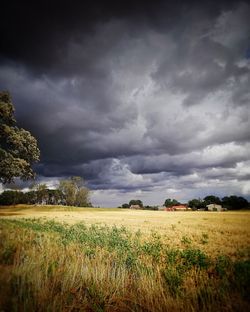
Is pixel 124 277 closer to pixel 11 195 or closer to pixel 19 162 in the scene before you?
pixel 19 162

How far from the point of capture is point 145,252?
1051 centimetres

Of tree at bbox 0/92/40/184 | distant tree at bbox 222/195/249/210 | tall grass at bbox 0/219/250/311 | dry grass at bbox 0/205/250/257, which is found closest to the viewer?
tall grass at bbox 0/219/250/311

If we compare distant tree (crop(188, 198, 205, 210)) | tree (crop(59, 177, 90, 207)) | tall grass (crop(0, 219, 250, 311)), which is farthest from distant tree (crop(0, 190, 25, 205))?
tall grass (crop(0, 219, 250, 311))

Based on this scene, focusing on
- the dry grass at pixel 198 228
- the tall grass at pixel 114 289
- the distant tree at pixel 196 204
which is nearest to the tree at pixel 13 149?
the dry grass at pixel 198 228

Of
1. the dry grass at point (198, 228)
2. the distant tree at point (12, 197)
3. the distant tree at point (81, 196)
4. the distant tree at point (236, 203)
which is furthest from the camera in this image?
the distant tree at point (12, 197)

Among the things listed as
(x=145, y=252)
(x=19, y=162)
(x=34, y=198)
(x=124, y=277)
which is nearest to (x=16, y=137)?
(x=19, y=162)

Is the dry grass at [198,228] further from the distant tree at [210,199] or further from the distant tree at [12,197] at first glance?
the distant tree at [12,197]

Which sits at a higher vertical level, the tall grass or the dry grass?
the tall grass

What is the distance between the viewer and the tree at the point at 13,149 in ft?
105

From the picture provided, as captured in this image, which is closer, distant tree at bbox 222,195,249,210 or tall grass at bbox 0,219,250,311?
tall grass at bbox 0,219,250,311

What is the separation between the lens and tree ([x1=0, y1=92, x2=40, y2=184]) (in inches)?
1259

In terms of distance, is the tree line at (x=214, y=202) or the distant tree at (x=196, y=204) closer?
the tree line at (x=214, y=202)

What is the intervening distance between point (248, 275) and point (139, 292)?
277cm

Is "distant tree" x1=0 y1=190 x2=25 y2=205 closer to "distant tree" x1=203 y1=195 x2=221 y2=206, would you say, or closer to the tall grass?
"distant tree" x1=203 y1=195 x2=221 y2=206
